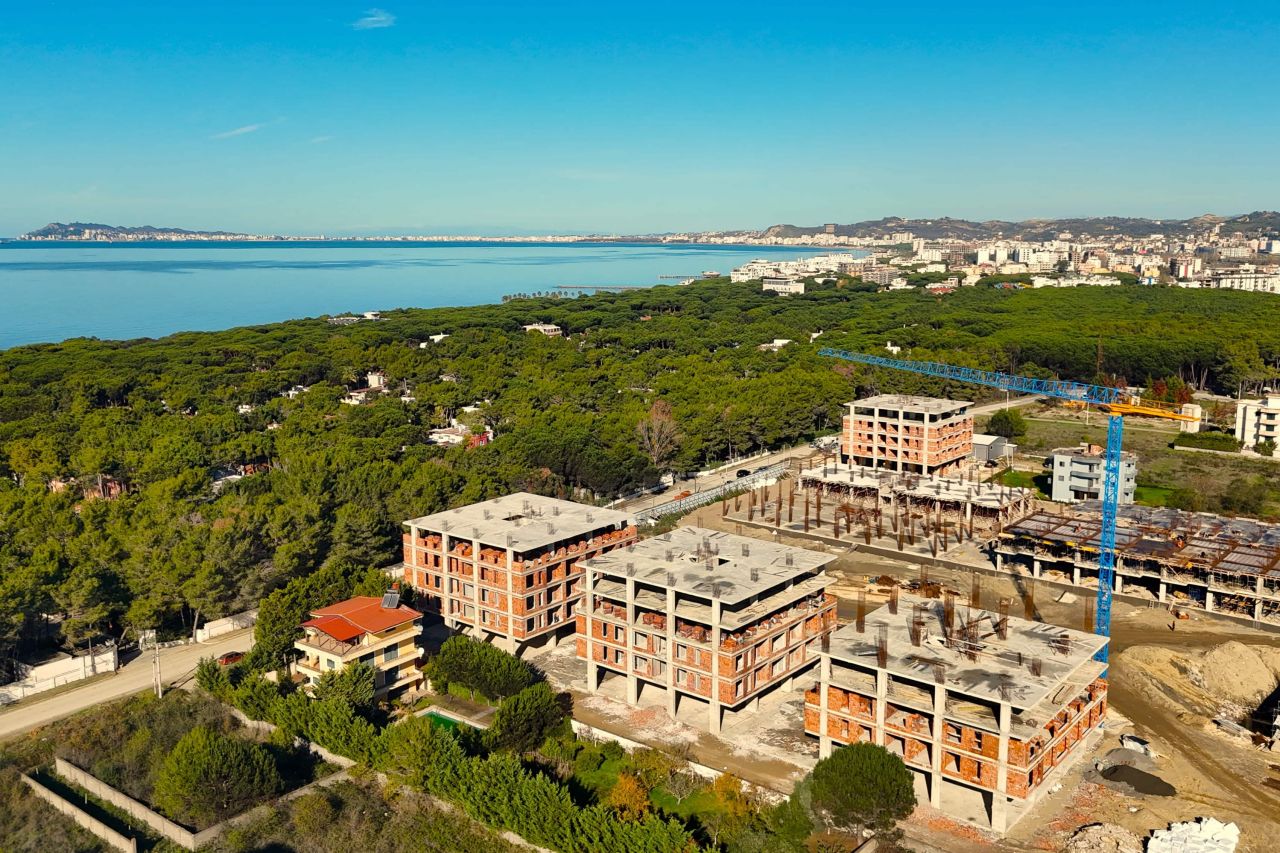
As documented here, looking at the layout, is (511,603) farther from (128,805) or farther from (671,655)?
(128,805)

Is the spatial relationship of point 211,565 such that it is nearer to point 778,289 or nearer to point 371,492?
point 371,492

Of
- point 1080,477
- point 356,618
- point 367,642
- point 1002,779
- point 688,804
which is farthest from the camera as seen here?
point 1080,477

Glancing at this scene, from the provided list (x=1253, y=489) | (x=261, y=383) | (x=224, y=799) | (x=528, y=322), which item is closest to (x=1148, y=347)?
(x=1253, y=489)

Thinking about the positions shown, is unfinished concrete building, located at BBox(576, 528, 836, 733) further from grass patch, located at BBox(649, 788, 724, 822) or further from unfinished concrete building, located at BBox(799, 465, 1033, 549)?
unfinished concrete building, located at BBox(799, 465, 1033, 549)

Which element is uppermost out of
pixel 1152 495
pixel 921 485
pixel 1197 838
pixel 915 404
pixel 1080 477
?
pixel 915 404

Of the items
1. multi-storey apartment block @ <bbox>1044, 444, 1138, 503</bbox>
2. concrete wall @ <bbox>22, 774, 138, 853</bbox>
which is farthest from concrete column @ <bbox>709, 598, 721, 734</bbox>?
multi-storey apartment block @ <bbox>1044, 444, 1138, 503</bbox>

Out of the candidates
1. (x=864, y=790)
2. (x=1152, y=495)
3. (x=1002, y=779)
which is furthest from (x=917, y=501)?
(x=864, y=790)
